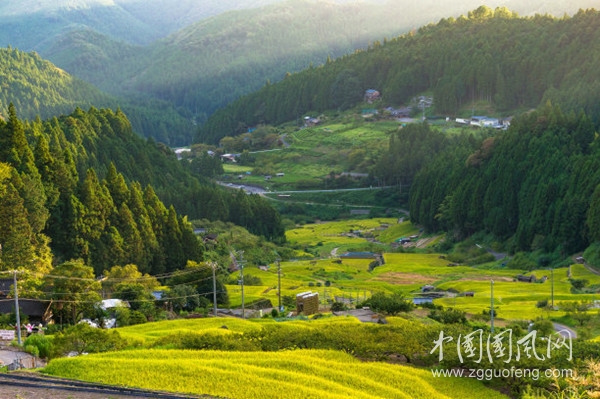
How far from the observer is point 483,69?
160750mm

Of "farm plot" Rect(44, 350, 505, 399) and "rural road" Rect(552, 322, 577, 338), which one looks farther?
"rural road" Rect(552, 322, 577, 338)

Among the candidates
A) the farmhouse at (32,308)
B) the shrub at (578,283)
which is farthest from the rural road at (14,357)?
the shrub at (578,283)

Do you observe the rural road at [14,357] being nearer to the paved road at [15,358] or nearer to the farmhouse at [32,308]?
the paved road at [15,358]

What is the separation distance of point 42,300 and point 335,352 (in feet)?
75.8

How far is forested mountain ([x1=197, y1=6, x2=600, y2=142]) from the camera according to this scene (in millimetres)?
147375

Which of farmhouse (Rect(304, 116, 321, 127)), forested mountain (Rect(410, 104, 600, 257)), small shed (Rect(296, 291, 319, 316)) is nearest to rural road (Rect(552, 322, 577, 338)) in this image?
small shed (Rect(296, 291, 319, 316))

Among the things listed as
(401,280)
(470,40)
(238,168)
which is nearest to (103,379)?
(401,280)

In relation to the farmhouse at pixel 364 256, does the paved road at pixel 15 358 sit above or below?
above

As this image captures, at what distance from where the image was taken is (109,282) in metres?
55.9

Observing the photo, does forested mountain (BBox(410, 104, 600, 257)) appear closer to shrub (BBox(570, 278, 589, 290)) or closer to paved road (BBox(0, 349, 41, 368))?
shrub (BBox(570, 278, 589, 290))

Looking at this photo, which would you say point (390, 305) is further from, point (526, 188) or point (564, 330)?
point (526, 188)

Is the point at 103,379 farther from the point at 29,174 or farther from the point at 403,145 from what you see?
the point at 403,145

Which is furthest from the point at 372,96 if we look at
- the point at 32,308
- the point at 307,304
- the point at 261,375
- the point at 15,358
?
the point at 261,375

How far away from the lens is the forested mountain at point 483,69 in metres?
147
